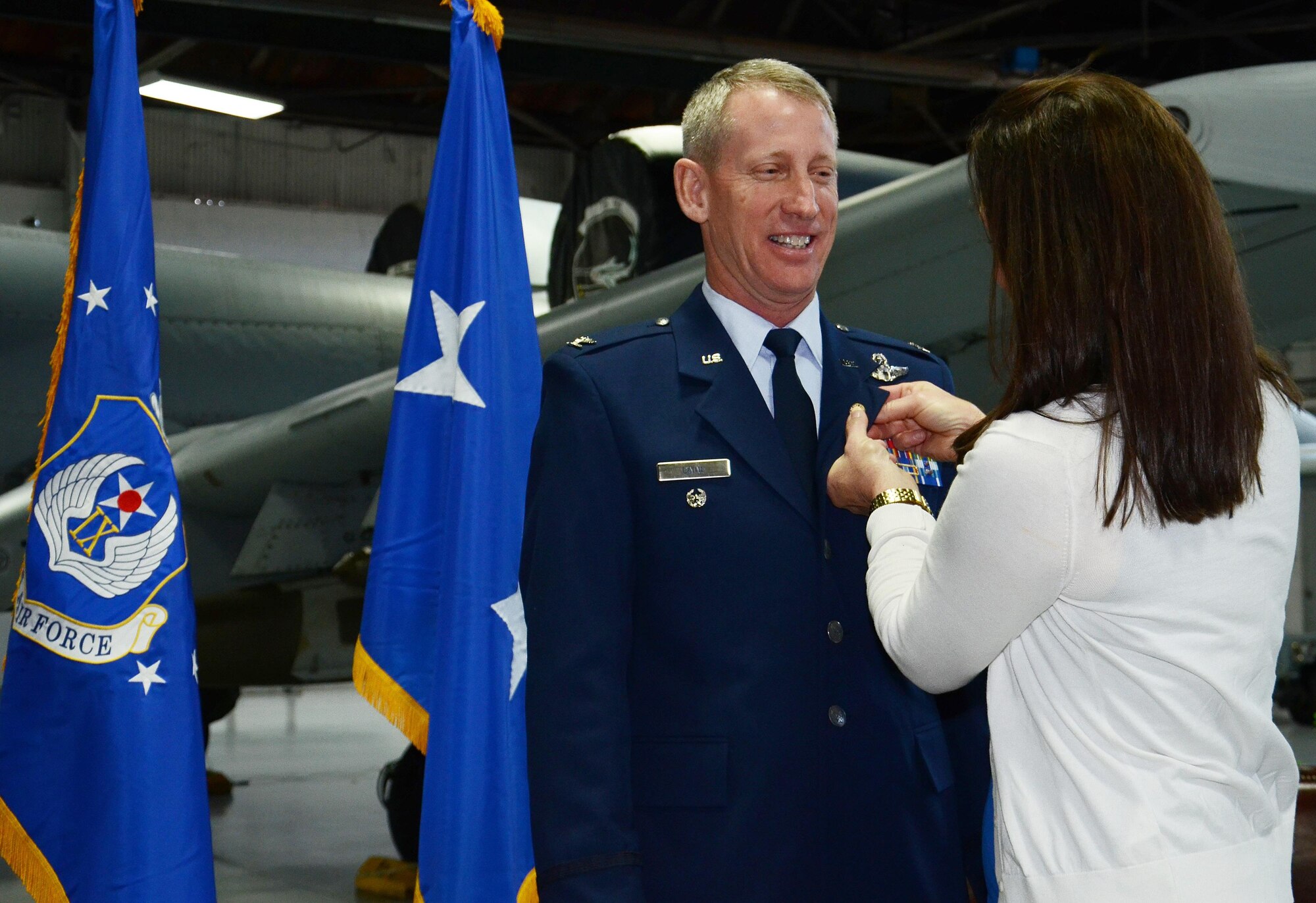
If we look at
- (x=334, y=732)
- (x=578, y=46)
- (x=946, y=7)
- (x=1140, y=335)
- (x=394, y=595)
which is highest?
(x=946, y=7)

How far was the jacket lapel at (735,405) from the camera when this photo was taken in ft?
4.96

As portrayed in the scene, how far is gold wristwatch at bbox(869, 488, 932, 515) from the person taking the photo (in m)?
1.29

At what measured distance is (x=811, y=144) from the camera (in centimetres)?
165

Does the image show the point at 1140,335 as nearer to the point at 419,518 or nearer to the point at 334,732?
the point at 419,518

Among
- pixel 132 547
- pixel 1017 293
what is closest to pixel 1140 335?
pixel 1017 293

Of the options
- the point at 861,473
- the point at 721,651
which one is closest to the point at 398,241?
the point at 721,651

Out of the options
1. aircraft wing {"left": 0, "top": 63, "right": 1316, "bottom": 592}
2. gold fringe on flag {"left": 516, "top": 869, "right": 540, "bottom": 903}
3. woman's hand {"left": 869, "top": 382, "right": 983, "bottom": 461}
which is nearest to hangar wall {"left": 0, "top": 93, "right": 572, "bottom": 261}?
aircraft wing {"left": 0, "top": 63, "right": 1316, "bottom": 592}

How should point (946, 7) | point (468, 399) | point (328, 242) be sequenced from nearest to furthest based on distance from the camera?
point (468, 399), point (946, 7), point (328, 242)

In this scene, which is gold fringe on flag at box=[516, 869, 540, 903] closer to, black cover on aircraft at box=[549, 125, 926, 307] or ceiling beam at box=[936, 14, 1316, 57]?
black cover on aircraft at box=[549, 125, 926, 307]

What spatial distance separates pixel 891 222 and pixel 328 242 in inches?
523

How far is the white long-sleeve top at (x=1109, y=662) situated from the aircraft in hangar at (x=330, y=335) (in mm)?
1389

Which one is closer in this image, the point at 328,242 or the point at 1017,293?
the point at 1017,293

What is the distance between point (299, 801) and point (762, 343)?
5.82m

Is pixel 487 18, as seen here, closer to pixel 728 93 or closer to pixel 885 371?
pixel 728 93
